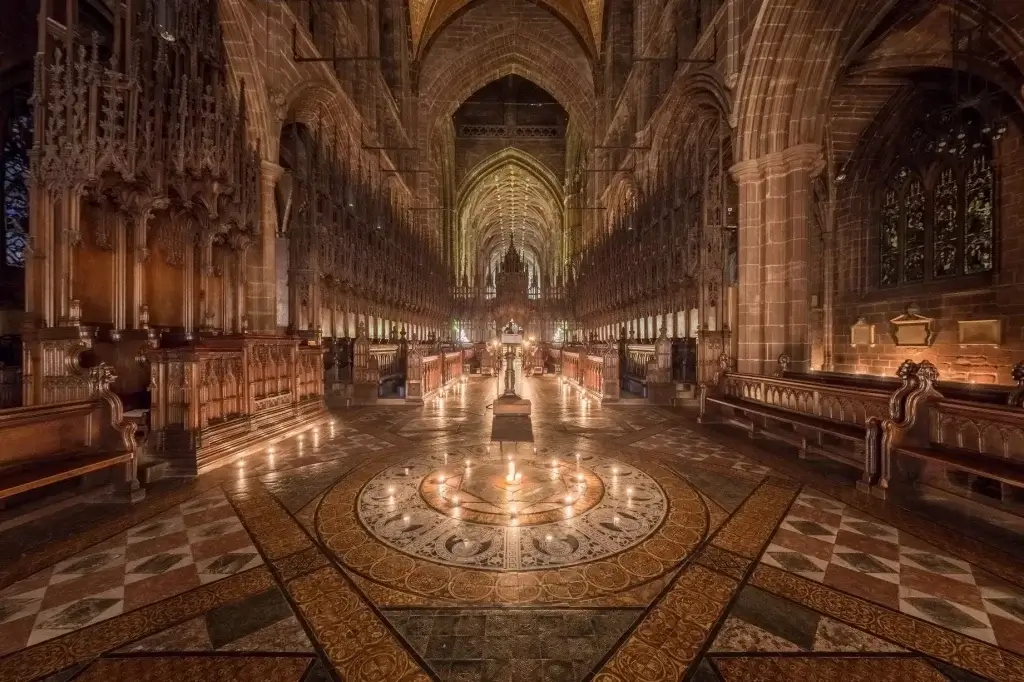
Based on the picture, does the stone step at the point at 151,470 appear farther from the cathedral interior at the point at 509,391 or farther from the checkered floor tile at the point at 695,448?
the checkered floor tile at the point at 695,448

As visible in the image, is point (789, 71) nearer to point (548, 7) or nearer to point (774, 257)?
point (774, 257)

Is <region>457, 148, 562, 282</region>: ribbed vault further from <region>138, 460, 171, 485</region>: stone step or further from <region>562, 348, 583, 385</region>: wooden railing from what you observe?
<region>138, 460, 171, 485</region>: stone step

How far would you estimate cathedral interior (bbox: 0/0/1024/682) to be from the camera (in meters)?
2.15

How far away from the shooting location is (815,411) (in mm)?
5742

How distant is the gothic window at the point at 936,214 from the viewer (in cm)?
1048

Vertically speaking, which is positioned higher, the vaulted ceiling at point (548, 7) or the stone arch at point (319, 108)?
the vaulted ceiling at point (548, 7)

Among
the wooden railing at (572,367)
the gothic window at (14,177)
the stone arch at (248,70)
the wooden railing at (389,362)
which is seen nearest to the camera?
the gothic window at (14,177)

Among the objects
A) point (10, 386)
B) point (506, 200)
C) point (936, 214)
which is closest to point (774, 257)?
point (936, 214)

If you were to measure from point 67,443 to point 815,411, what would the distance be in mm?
9056

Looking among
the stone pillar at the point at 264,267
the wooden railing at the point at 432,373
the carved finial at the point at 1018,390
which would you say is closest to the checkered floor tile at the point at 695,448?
the carved finial at the point at 1018,390

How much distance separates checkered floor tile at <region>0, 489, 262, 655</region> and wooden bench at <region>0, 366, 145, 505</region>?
86cm

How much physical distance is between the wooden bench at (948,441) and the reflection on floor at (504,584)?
1.97 ft

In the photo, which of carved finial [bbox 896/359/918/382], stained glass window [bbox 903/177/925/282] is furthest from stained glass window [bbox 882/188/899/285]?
carved finial [bbox 896/359/918/382]

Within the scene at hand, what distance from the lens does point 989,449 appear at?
381 cm
